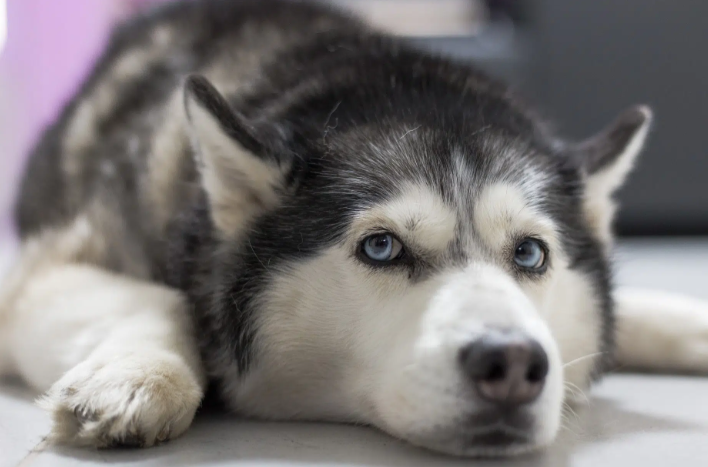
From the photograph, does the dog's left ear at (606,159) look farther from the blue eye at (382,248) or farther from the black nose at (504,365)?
the black nose at (504,365)

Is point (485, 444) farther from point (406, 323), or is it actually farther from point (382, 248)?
point (382, 248)

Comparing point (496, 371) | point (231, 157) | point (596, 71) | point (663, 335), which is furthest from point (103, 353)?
point (596, 71)

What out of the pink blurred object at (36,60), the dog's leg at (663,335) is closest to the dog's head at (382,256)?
the dog's leg at (663,335)

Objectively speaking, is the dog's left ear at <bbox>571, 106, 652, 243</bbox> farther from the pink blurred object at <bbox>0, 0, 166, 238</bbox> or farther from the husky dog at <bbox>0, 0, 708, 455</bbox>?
the pink blurred object at <bbox>0, 0, 166, 238</bbox>

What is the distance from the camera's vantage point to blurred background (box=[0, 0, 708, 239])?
5367mm

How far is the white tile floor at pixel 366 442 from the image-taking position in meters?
1.61

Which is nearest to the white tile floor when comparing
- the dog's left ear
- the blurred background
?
the dog's left ear

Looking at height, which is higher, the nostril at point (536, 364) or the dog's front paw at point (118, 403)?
the nostril at point (536, 364)

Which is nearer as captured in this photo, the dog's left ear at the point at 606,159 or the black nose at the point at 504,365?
the black nose at the point at 504,365

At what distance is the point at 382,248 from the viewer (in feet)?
6.00

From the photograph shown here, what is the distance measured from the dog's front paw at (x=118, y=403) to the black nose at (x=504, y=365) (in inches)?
24.3

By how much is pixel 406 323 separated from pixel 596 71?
4.22 m

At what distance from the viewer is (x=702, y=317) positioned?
2.43m

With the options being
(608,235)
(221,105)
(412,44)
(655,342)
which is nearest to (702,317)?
(655,342)
